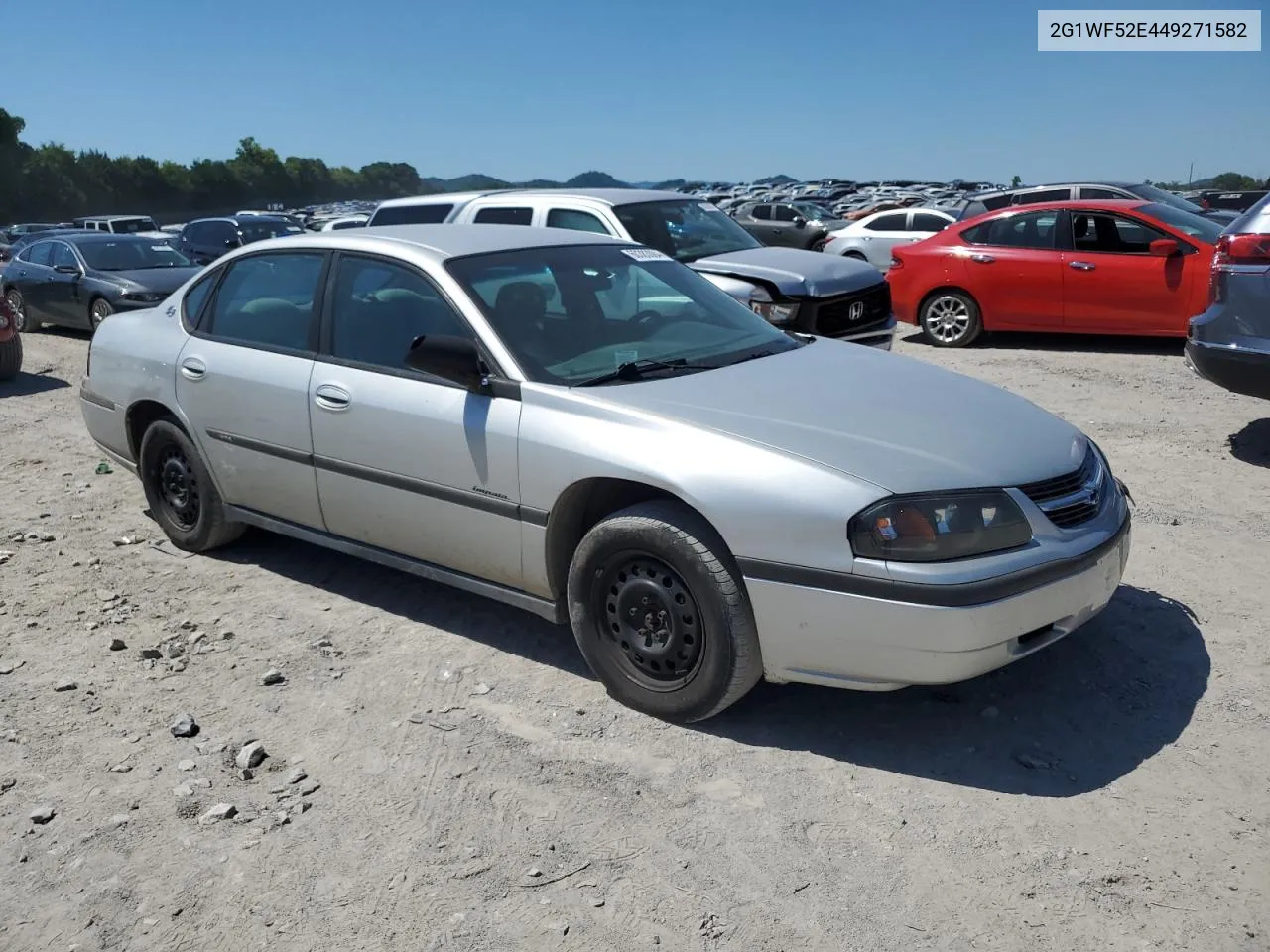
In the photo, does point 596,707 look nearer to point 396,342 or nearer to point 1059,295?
point 396,342

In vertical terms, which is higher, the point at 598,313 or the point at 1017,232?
the point at 598,313

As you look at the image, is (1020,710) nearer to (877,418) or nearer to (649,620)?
(877,418)

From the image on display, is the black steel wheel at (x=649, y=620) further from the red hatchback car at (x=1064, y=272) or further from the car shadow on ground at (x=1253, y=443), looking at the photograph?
the red hatchback car at (x=1064, y=272)

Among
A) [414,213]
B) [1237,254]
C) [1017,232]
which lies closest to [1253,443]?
[1237,254]

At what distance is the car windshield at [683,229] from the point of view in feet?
30.3

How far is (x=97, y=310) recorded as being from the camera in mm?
13984

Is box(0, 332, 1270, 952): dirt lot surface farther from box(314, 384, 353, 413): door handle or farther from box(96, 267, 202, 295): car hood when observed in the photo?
box(96, 267, 202, 295): car hood

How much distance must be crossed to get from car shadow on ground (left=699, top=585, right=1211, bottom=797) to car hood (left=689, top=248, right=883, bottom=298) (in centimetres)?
467

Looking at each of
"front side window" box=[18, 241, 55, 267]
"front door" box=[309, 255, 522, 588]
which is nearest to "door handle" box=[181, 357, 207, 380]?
"front door" box=[309, 255, 522, 588]

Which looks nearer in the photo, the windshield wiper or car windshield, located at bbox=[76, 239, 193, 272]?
the windshield wiper

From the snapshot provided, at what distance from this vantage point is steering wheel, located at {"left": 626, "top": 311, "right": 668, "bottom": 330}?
4.67m

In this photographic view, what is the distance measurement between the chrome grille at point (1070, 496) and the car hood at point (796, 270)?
190 inches

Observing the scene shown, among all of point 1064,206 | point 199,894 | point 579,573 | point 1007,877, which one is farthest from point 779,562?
point 1064,206

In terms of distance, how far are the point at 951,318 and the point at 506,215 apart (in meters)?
4.82
